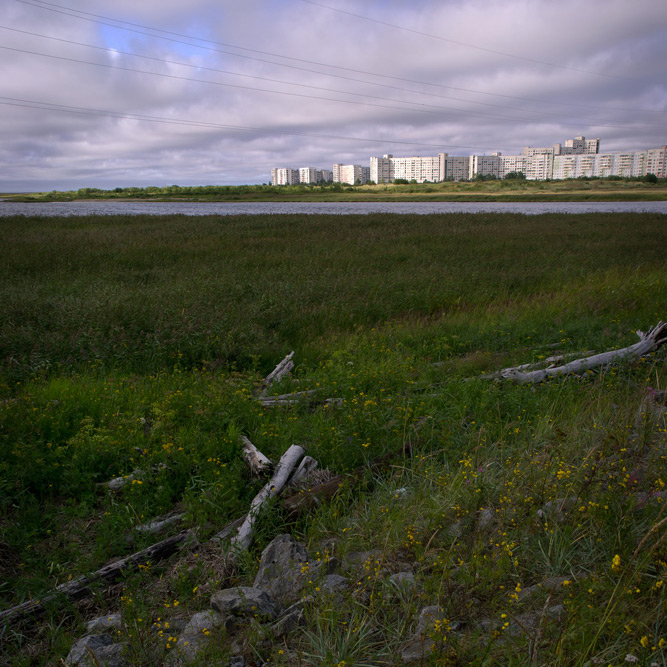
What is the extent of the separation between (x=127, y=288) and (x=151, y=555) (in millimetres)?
10130

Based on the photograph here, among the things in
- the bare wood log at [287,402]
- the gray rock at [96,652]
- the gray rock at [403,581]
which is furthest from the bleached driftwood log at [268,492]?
the bare wood log at [287,402]

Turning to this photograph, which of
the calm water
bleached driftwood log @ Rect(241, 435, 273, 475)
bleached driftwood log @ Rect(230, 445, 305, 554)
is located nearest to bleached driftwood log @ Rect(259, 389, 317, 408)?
bleached driftwood log @ Rect(241, 435, 273, 475)

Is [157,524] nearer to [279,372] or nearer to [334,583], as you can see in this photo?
[334,583]

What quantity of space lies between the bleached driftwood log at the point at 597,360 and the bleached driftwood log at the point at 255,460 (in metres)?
3.88

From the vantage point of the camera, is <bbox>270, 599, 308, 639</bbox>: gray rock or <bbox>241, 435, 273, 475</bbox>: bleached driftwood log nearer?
<bbox>270, 599, 308, 639</bbox>: gray rock

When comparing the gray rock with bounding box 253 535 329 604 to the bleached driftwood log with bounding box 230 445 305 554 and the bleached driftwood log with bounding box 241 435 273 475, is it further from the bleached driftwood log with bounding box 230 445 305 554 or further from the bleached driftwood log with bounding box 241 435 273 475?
the bleached driftwood log with bounding box 241 435 273 475

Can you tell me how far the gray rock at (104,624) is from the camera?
10.4 feet

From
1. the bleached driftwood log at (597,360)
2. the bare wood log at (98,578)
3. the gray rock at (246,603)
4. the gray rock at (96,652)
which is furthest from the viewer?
the bleached driftwood log at (597,360)

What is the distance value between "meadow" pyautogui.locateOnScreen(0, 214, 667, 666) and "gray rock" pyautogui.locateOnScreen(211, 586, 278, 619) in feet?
0.67

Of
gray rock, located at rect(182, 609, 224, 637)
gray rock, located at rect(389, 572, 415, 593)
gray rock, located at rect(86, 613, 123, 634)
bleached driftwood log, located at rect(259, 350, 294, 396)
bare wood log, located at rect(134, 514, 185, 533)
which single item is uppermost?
gray rock, located at rect(389, 572, 415, 593)

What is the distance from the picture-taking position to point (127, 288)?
1276cm

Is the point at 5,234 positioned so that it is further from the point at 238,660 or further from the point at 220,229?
the point at 238,660

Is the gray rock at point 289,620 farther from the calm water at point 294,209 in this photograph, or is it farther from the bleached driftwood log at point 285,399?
the calm water at point 294,209

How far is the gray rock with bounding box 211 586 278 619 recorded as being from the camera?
3.10 meters
